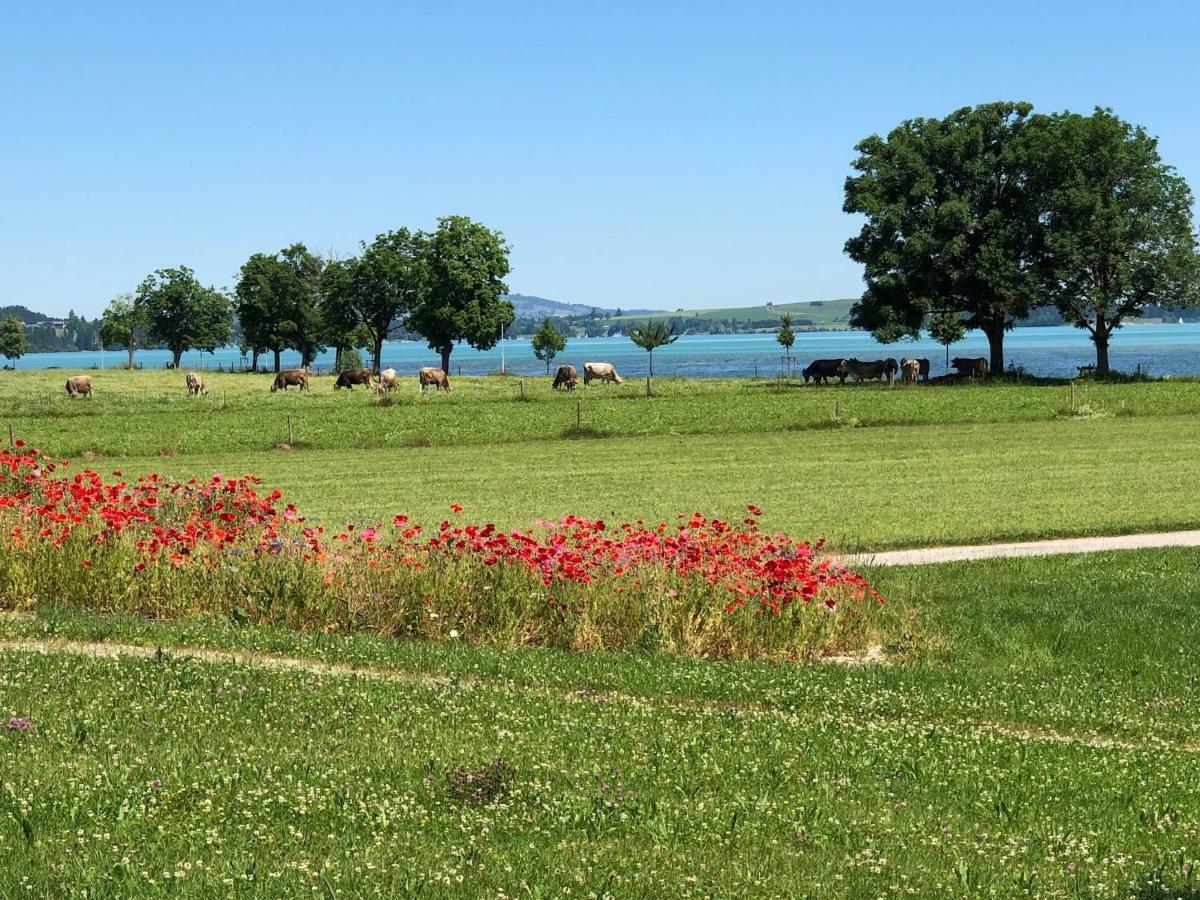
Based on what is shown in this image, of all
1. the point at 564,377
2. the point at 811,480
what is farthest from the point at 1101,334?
the point at 811,480

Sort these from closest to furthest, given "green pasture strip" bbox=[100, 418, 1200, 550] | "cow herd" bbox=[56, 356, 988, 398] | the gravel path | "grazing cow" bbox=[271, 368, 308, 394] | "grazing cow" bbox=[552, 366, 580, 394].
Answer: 1. the gravel path
2. "green pasture strip" bbox=[100, 418, 1200, 550]
3. "cow herd" bbox=[56, 356, 988, 398]
4. "grazing cow" bbox=[552, 366, 580, 394]
5. "grazing cow" bbox=[271, 368, 308, 394]

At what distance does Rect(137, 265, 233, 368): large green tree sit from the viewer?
471 feet

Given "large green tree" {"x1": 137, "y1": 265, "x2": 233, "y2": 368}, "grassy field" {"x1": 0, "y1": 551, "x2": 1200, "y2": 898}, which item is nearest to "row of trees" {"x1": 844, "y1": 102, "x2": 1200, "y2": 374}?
"grassy field" {"x1": 0, "y1": 551, "x2": 1200, "y2": 898}

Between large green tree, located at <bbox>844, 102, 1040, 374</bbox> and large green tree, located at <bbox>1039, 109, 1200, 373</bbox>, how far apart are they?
171 cm

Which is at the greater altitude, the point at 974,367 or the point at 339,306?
the point at 339,306

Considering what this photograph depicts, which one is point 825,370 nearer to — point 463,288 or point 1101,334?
point 1101,334

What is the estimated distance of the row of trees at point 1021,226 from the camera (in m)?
71.6

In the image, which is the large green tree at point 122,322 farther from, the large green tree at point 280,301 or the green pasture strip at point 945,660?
the green pasture strip at point 945,660

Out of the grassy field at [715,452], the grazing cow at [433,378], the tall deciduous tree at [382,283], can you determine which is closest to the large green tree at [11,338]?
the tall deciduous tree at [382,283]

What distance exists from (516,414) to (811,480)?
73.8ft

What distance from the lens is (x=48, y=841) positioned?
6508 millimetres

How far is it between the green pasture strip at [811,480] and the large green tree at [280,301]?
8798 centimetres

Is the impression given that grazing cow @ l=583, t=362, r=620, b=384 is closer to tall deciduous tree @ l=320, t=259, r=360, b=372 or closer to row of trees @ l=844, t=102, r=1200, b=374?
row of trees @ l=844, t=102, r=1200, b=374

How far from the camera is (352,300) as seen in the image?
119 meters
